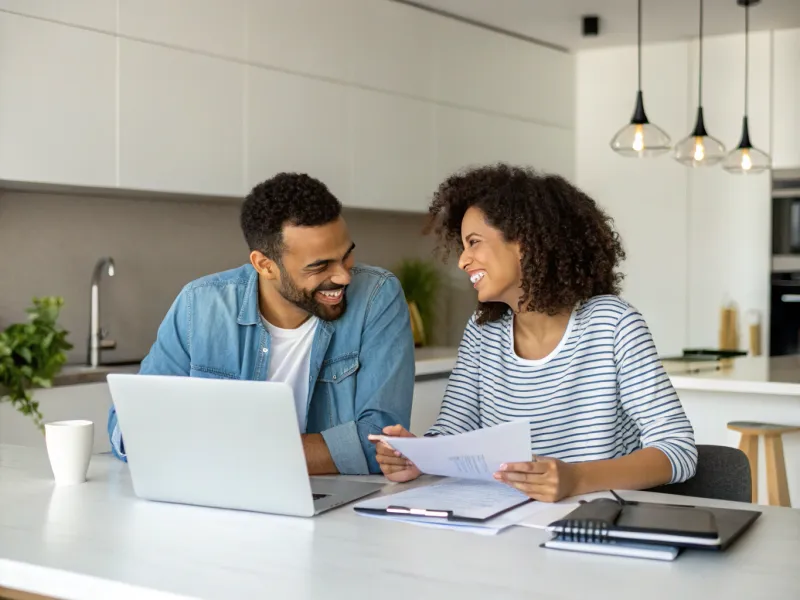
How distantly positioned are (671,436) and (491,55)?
379cm

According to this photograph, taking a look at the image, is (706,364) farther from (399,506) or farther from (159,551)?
(159,551)

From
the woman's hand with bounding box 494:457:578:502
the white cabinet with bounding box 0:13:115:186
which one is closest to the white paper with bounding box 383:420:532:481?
the woman's hand with bounding box 494:457:578:502

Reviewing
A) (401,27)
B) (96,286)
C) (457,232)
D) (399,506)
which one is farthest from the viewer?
(401,27)

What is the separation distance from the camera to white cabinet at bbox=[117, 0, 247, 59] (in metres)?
3.66

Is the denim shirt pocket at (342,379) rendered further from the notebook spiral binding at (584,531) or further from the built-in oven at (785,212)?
the built-in oven at (785,212)

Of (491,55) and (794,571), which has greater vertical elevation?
(491,55)

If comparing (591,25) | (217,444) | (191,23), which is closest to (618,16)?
(591,25)

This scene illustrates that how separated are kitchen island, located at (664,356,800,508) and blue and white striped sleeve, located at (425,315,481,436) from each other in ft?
5.23

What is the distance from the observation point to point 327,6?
4.41 m

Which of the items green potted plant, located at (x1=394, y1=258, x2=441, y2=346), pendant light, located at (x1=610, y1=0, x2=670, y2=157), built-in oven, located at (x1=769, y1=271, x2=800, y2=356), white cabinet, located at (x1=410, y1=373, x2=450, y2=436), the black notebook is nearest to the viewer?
the black notebook

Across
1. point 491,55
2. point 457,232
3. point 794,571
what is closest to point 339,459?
point 457,232

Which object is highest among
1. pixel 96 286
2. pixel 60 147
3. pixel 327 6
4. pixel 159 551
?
pixel 327 6

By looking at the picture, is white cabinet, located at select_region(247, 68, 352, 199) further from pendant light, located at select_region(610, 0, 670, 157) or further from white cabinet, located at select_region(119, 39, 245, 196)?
pendant light, located at select_region(610, 0, 670, 157)

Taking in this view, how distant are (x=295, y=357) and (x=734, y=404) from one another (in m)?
2.12
